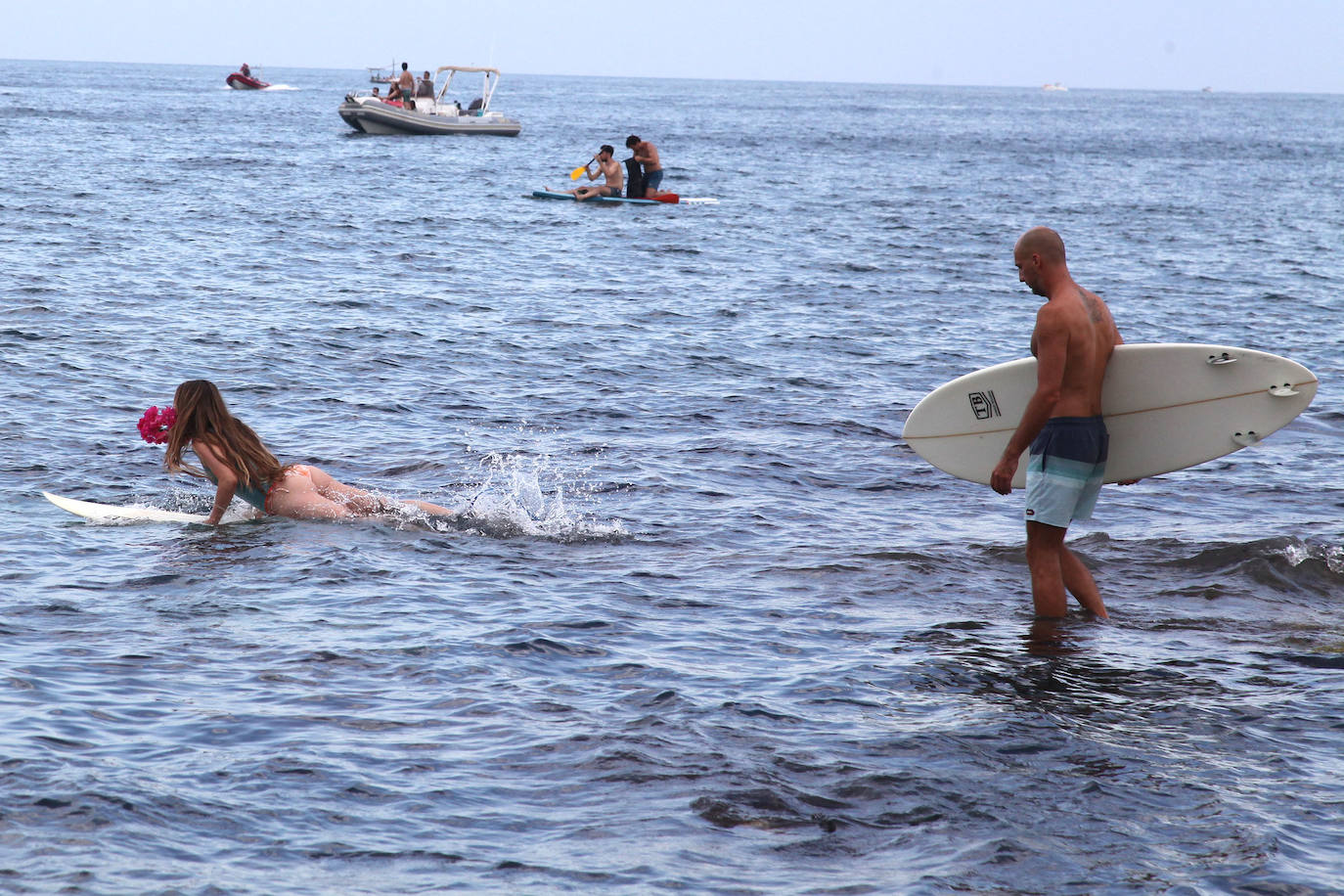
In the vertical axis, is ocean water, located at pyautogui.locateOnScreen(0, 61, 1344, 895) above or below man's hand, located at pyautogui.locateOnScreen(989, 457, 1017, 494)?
below

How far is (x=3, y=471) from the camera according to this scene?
9.56m

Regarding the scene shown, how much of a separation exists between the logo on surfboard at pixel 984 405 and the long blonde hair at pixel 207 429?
14.9 ft

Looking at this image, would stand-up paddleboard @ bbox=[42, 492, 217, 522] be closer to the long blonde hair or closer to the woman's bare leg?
the long blonde hair

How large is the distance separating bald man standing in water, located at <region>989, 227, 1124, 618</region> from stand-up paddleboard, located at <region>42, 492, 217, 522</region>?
522 cm

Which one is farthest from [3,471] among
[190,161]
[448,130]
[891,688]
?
[448,130]

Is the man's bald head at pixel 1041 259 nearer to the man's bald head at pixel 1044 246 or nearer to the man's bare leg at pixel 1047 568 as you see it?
the man's bald head at pixel 1044 246

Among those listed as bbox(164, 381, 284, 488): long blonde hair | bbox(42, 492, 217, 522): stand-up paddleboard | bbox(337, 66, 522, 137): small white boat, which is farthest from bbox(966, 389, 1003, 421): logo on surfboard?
bbox(337, 66, 522, 137): small white boat

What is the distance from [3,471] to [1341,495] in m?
9.96

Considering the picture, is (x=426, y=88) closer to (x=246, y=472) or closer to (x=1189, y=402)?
(x=246, y=472)

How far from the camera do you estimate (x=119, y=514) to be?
8586 millimetres

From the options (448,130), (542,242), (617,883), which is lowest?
(617,883)

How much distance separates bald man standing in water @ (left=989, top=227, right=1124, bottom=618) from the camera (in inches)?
255

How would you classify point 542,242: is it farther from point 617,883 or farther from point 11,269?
point 617,883

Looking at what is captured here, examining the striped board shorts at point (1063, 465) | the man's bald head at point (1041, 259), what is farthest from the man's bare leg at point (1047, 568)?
the man's bald head at point (1041, 259)
